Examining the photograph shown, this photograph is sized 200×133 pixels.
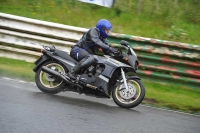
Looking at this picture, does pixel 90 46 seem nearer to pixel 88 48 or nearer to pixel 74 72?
pixel 88 48

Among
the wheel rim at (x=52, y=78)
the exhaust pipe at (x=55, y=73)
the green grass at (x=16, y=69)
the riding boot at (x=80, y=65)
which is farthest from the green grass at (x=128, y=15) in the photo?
the exhaust pipe at (x=55, y=73)

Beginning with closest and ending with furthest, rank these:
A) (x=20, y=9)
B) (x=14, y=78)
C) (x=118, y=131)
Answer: (x=118, y=131) < (x=14, y=78) < (x=20, y=9)

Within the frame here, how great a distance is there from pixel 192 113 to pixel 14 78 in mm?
3993

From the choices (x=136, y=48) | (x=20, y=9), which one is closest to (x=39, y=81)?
(x=136, y=48)

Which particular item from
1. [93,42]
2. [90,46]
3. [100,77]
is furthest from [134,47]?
[100,77]

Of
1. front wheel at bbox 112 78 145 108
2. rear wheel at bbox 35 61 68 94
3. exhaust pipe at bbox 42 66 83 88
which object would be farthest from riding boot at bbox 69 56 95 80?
front wheel at bbox 112 78 145 108

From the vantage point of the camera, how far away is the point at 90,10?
13.1m

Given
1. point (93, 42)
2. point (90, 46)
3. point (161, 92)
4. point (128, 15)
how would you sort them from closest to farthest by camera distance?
point (93, 42), point (90, 46), point (161, 92), point (128, 15)

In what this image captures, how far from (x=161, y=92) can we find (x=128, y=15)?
374 centimetres

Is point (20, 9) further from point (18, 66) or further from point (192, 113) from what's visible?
point (192, 113)

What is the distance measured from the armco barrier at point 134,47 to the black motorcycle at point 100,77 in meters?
2.18

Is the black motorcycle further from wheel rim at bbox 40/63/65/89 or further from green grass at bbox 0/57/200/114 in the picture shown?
green grass at bbox 0/57/200/114

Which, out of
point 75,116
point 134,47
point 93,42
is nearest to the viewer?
point 75,116

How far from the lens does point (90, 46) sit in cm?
858
